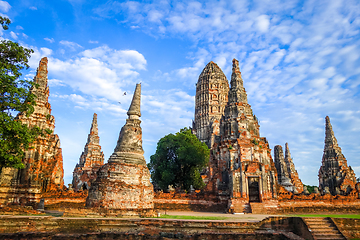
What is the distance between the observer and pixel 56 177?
20984 millimetres

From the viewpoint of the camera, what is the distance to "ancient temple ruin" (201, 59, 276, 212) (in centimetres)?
1991

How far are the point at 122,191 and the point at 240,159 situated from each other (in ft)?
38.7

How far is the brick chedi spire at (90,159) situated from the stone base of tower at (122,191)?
2260 centimetres

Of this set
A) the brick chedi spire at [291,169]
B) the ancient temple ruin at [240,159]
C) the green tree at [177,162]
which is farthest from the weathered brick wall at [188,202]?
the brick chedi spire at [291,169]

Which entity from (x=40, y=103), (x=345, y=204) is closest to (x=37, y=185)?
(x=40, y=103)

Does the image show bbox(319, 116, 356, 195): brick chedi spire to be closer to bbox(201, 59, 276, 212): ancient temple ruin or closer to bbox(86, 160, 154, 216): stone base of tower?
bbox(201, 59, 276, 212): ancient temple ruin

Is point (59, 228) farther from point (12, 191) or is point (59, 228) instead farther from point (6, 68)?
point (12, 191)

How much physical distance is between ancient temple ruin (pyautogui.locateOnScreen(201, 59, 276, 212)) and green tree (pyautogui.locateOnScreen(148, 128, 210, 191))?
28.2 ft

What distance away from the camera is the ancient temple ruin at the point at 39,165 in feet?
55.3

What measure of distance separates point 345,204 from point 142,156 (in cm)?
1796

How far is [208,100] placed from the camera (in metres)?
66.3

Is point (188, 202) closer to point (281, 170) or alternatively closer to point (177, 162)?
point (177, 162)

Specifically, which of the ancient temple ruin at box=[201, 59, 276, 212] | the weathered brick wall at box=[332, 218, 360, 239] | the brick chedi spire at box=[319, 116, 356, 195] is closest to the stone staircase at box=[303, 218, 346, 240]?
the weathered brick wall at box=[332, 218, 360, 239]

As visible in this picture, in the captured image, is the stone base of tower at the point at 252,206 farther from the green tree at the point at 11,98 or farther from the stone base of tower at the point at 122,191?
the green tree at the point at 11,98
